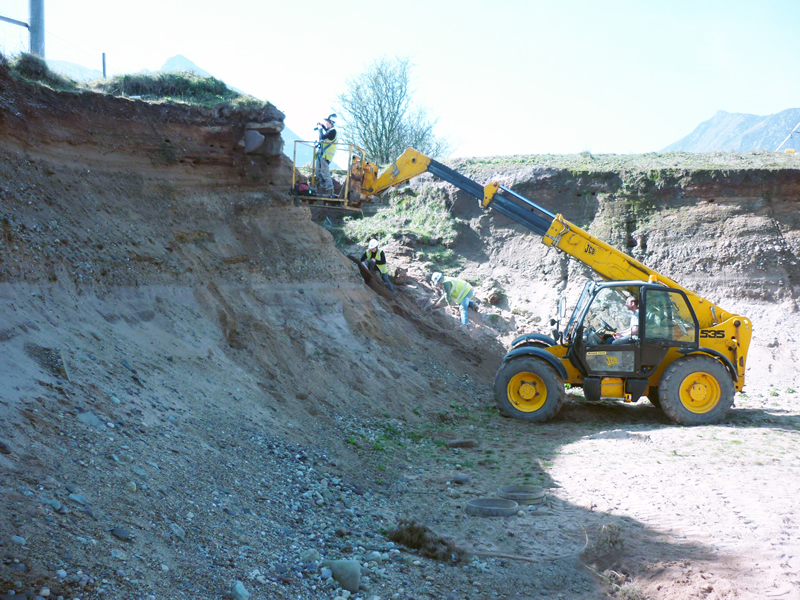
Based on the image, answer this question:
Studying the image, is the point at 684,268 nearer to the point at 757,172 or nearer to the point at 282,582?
the point at 757,172

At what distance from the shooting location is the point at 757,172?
15.9 meters

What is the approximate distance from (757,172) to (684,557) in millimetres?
13485

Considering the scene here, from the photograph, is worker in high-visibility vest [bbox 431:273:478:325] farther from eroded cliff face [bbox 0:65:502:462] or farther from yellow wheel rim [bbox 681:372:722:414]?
yellow wheel rim [bbox 681:372:722:414]

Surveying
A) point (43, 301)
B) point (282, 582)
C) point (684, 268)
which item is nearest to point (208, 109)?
point (43, 301)

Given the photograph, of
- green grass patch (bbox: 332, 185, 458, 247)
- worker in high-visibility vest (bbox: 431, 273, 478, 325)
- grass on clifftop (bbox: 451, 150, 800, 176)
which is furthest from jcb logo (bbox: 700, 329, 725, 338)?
green grass patch (bbox: 332, 185, 458, 247)

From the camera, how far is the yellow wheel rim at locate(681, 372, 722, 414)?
9945mm

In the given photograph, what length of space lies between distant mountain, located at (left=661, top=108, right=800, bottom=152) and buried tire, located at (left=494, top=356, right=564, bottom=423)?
6457 centimetres

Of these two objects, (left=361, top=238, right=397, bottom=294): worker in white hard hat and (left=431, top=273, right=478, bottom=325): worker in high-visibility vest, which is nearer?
(left=361, top=238, right=397, bottom=294): worker in white hard hat

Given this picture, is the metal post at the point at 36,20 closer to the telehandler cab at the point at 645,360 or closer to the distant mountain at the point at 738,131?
the telehandler cab at the point at 645,360

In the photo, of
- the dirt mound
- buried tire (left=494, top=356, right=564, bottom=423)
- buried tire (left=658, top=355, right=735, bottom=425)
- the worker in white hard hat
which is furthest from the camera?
the worker in white hard hat

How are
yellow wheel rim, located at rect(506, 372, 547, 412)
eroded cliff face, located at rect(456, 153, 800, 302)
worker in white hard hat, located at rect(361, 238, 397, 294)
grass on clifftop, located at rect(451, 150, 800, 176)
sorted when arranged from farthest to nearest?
grass on clifftop, located at rect(451, 150, 800, 176) → eroded cliff face, located at rect(456, 153, 800, 302) → worker in white hard hat, located at rect(361, 238, 397, 294) → yellow wheel rim, located at rect(506, 372, 547, 412)

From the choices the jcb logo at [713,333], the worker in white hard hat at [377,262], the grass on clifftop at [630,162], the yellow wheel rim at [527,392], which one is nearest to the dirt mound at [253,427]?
the yellow wheel rim at [527,392]

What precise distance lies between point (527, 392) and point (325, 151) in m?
5.77

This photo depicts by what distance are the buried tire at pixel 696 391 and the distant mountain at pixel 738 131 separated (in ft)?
210
